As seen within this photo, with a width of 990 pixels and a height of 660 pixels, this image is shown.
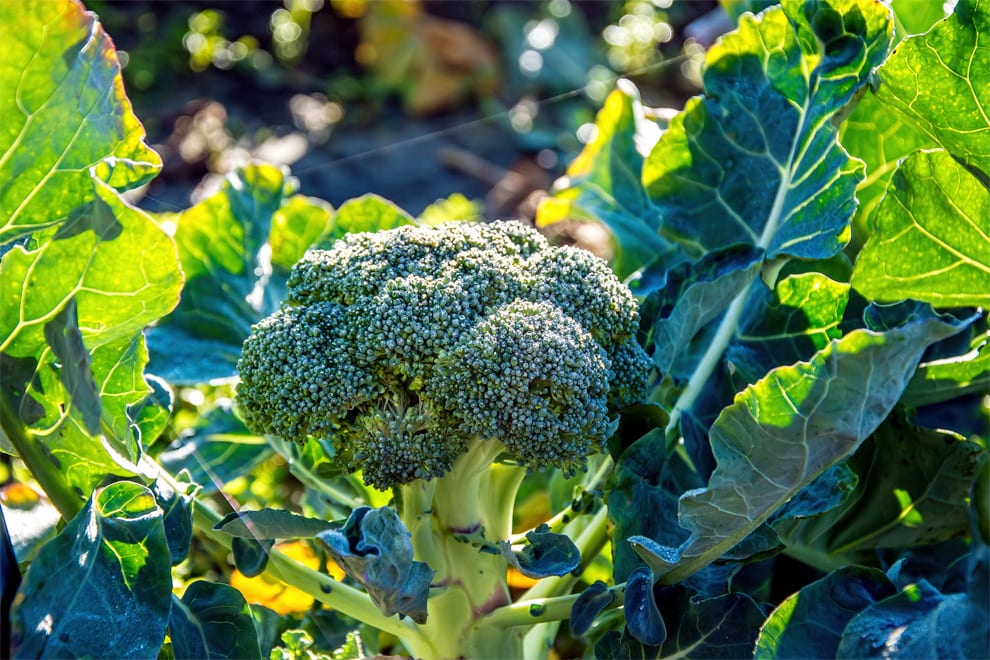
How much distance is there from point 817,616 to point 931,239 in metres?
0.55

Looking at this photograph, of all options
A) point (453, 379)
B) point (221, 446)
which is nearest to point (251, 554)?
point (453, 379)

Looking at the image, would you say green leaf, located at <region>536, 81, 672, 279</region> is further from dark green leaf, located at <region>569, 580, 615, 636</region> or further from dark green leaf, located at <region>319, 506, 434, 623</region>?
dark green leaf, located at <region>319, 506, 434, 623</region>

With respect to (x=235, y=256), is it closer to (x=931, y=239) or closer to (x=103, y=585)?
(x=103, y=585)

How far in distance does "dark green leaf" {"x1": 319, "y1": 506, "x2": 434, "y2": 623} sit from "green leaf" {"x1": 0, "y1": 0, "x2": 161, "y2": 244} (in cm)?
52

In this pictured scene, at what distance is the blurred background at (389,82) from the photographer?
145 inches

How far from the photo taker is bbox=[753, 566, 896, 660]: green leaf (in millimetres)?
1182

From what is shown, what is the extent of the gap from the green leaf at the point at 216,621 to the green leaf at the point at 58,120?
53 centimetres

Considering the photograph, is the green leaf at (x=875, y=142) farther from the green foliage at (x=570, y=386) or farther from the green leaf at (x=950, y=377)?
the green leaf at (x=950, y=377)

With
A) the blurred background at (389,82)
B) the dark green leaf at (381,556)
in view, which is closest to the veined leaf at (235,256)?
the dark green leaf at (381,556)

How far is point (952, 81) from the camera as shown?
4.36ft

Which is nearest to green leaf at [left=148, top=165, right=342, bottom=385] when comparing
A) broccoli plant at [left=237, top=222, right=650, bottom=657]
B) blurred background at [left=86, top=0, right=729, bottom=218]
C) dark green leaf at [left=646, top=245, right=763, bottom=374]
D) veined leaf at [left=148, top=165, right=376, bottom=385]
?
veined leaf at [left=148, top=165, right=376, bottom=385]

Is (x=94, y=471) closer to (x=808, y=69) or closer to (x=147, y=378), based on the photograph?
(x=147, y=378)

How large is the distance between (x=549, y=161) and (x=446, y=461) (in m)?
2.54

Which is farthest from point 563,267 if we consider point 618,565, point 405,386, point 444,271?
point 618,565
